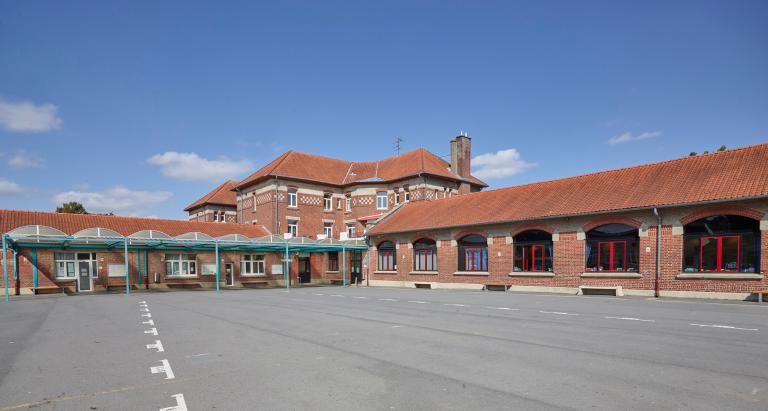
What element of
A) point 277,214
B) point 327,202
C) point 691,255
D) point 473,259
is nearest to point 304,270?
point 277,214

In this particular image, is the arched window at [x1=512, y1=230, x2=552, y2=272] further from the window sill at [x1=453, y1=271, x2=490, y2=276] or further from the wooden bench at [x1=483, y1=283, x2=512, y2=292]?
the window sill at [x1=453, y1=271, x2=490, y2=276]

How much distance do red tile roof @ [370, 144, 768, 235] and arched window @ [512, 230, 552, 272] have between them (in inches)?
46.8

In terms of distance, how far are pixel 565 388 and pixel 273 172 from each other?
35.9m

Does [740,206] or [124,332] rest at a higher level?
[740,206]

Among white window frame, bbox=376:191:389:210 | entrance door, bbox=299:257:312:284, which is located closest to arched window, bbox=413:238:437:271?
white window frame, bbox=376:191:389:210

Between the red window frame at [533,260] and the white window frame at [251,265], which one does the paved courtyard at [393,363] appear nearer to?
the red window frame at [533,260]

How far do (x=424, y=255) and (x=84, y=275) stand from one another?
21.8 m

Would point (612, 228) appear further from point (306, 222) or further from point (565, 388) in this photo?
point (306, 222)

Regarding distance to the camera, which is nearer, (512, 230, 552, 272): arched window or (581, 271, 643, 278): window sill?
(581, 271, 643, 278): window sill

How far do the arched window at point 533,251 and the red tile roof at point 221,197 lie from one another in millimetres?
36894

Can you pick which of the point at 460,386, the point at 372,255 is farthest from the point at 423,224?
the point at 460,386

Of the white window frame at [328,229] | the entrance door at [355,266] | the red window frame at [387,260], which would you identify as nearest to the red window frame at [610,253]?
the red window frame at [387,260]

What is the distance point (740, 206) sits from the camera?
1666cm

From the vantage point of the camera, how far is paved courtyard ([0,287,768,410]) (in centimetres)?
508
